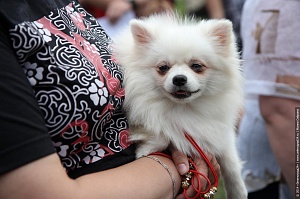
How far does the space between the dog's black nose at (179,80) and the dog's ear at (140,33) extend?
196 mm

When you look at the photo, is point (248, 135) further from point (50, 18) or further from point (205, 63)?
point (50, 18)

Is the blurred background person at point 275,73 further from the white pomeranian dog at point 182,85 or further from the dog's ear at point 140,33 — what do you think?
the dog's ear at point 140,33

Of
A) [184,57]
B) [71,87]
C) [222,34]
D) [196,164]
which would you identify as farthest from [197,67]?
[71,87]

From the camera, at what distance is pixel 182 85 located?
5.12 ft

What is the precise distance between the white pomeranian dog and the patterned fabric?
0.64 feet

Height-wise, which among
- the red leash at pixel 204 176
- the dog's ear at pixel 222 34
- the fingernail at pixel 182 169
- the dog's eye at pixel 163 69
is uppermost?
the dog's ear at pixel 222 34

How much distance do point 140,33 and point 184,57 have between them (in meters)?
0.19

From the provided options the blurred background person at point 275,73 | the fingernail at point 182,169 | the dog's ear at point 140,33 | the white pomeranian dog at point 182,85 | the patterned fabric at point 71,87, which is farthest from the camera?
the blurred background person at point 275,73

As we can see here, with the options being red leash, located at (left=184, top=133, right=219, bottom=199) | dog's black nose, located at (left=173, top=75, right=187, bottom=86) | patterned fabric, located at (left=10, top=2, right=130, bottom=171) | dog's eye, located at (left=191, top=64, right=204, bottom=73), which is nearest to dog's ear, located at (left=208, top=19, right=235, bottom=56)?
dog's eye, located at (left=191, top=64, right=204, bottom=73)

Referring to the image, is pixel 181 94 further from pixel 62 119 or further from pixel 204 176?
pixel 62 119

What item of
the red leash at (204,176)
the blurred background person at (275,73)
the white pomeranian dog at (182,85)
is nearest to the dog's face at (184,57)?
the white pomeranian dog at (182,85)

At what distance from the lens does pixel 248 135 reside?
2457mm

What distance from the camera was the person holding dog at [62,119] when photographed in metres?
1.04

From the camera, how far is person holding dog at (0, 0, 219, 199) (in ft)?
3.42
